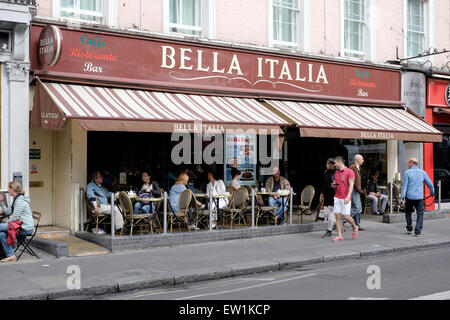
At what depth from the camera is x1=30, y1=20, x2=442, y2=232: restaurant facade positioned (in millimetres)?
11281

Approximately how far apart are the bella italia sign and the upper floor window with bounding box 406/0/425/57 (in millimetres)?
1670

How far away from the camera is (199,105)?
12945 mm

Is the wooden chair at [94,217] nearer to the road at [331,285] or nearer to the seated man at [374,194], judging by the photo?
the road at [331,285]

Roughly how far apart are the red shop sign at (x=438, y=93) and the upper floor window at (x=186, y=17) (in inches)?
327

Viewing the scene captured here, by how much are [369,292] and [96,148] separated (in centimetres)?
805

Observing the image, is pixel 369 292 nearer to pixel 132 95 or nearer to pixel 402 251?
pixel 402 251

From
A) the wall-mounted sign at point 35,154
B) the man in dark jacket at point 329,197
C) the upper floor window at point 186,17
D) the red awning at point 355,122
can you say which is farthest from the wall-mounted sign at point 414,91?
the wall-mounted sign at point 35,154

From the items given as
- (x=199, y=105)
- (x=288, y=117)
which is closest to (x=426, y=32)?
(x=288, y=117)

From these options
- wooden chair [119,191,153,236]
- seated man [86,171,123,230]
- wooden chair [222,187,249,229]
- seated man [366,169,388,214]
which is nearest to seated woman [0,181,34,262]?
seated man [86,171,123,230]

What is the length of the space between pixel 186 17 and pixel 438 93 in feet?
30.0

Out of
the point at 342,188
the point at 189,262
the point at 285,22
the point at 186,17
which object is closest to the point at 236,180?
the point at 342,188

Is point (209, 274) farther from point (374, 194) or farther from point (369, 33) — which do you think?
point (369, 33)

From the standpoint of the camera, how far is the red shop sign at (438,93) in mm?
18125

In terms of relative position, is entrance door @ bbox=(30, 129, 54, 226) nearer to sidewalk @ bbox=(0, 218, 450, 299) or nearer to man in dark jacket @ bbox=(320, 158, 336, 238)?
sidewalk @ bbox=(0, 218, 450, 299)
